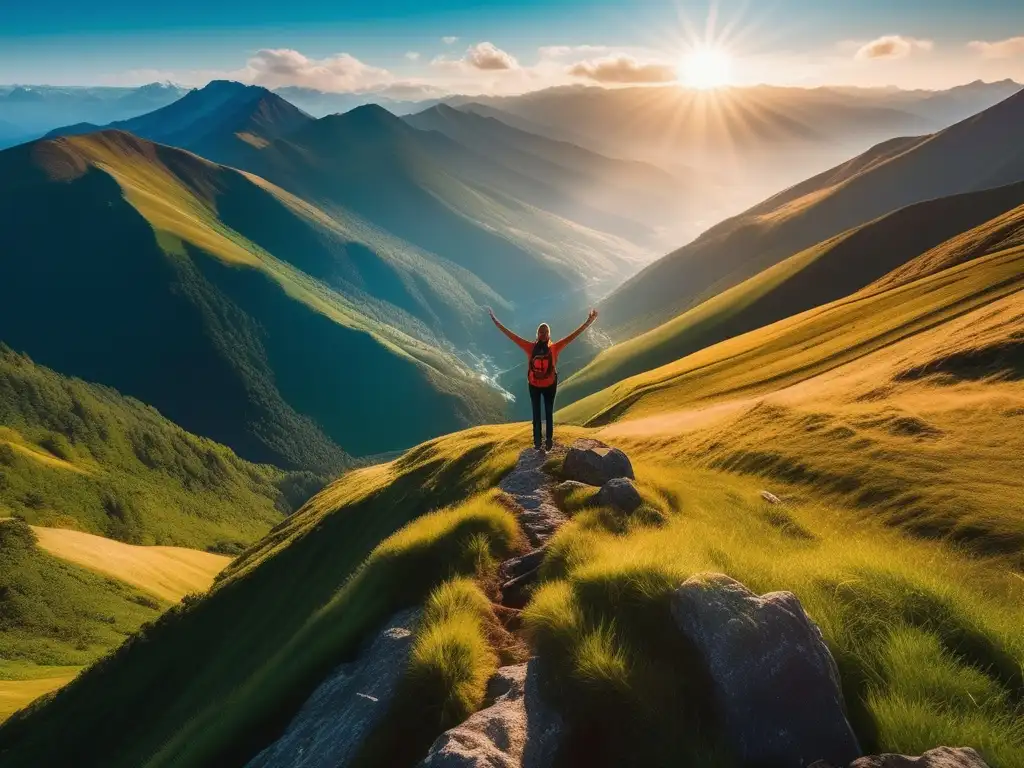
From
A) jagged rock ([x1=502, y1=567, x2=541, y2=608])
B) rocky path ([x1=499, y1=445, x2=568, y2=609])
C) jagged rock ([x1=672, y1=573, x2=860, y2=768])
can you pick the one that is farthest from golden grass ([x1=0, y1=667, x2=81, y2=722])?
jagged rock ([x1=672, y1=573, x2=860, y2=768])

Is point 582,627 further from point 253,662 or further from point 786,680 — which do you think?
point 253,662

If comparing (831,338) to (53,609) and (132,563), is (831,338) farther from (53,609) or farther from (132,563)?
(132,563)

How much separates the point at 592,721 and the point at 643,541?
5444mm

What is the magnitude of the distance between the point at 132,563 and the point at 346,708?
200410 millimetres

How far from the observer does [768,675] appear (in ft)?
30.1

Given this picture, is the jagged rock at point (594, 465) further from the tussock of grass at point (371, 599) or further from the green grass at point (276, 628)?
the tussock of grass at point (371, 599)

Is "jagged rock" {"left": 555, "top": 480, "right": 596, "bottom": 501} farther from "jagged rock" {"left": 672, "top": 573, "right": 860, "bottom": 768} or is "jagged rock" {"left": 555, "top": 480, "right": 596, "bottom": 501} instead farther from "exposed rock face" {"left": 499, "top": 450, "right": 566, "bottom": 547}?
"jagged rock" {"left": 672, "top": 573, "right": 860, "bottom": 768}

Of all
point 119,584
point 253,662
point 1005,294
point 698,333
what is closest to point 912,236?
point 698,333

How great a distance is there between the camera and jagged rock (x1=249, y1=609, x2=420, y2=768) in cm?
1180

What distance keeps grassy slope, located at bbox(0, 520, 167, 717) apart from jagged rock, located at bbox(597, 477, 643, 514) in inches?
5866

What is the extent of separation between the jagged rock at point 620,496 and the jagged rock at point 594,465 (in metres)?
3.37

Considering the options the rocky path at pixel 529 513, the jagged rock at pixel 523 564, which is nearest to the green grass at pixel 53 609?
the rocky path at pixel 529 513

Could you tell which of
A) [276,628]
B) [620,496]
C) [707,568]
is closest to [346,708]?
[707,568]

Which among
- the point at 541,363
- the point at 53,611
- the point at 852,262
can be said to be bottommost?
the point at 53,611
